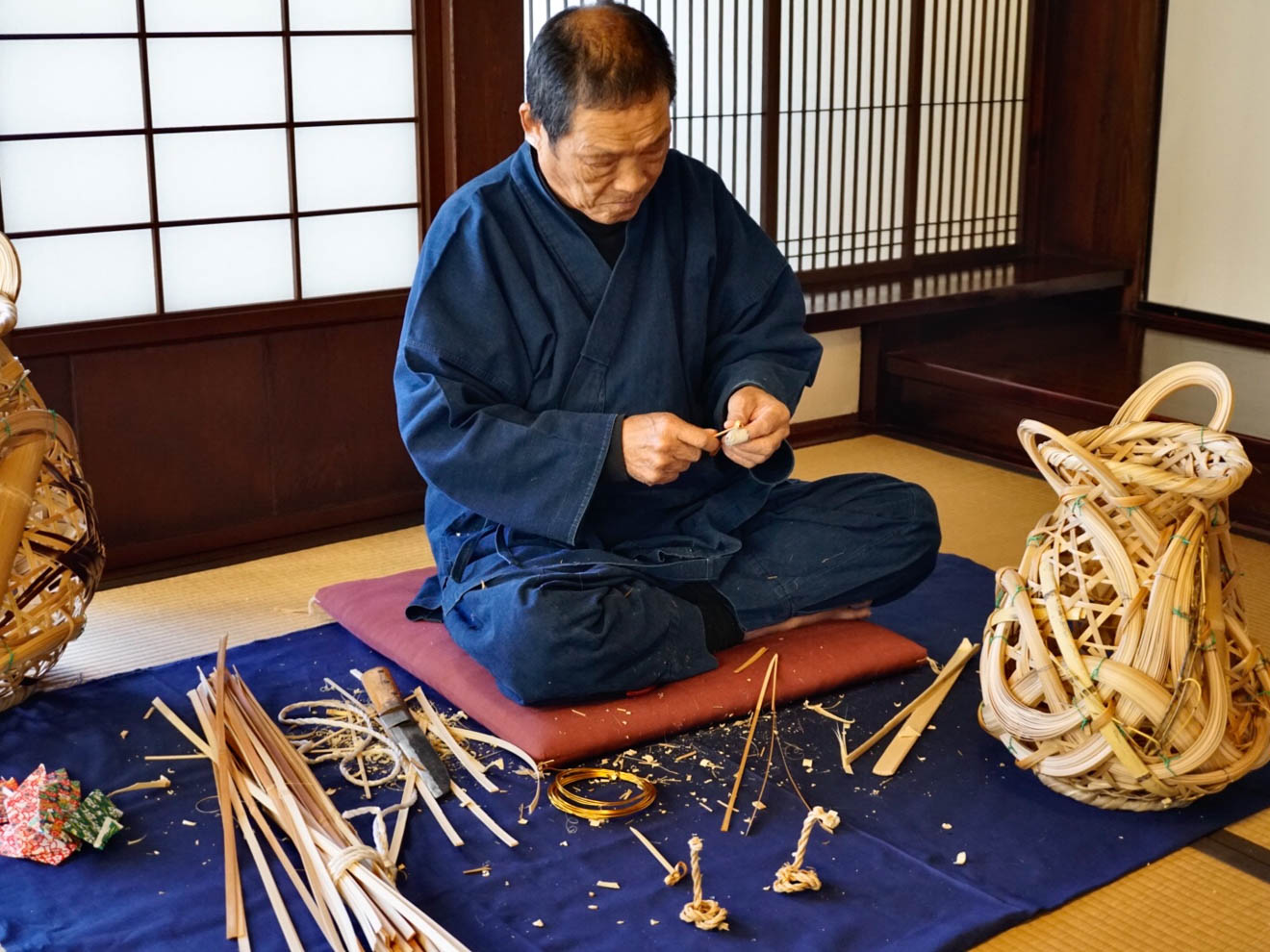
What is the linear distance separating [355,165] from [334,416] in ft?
2.14

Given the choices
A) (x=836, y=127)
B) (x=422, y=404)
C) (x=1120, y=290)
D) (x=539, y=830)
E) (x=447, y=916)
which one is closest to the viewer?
(x=447, y=916)

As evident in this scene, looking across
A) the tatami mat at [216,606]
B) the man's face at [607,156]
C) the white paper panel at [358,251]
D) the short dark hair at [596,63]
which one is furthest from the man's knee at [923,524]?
the white paper panel at [358,251]

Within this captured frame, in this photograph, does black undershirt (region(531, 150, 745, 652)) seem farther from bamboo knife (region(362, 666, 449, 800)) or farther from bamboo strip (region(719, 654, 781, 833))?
bamboo knife (region(362, 666, 449, 800))

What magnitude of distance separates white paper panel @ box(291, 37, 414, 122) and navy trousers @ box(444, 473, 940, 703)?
1.59 m

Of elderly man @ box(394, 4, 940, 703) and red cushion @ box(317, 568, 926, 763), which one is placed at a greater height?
elderly man @ box(394, 4, 940, 703)

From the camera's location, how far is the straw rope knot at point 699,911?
2.01 meters

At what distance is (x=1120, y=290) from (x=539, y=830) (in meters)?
3.88

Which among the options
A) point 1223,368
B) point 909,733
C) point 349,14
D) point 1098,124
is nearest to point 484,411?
point 909,733

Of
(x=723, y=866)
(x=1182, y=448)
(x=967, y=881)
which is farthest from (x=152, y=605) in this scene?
(x=1182, y=448)

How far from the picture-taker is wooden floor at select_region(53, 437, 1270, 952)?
205cm

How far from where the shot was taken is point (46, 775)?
2312mm

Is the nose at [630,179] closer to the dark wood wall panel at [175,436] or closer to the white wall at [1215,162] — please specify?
the dark wood wall panel at [175,436]

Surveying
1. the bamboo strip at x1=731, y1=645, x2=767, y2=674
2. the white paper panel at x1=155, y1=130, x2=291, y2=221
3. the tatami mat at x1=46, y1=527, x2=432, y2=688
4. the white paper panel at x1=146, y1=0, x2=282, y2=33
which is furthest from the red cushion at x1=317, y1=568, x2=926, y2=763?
the white paper panel at x1=146, y1=0, x2=282, y2=33

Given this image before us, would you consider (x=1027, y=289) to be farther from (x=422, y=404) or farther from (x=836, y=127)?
(x=422, y=404)
